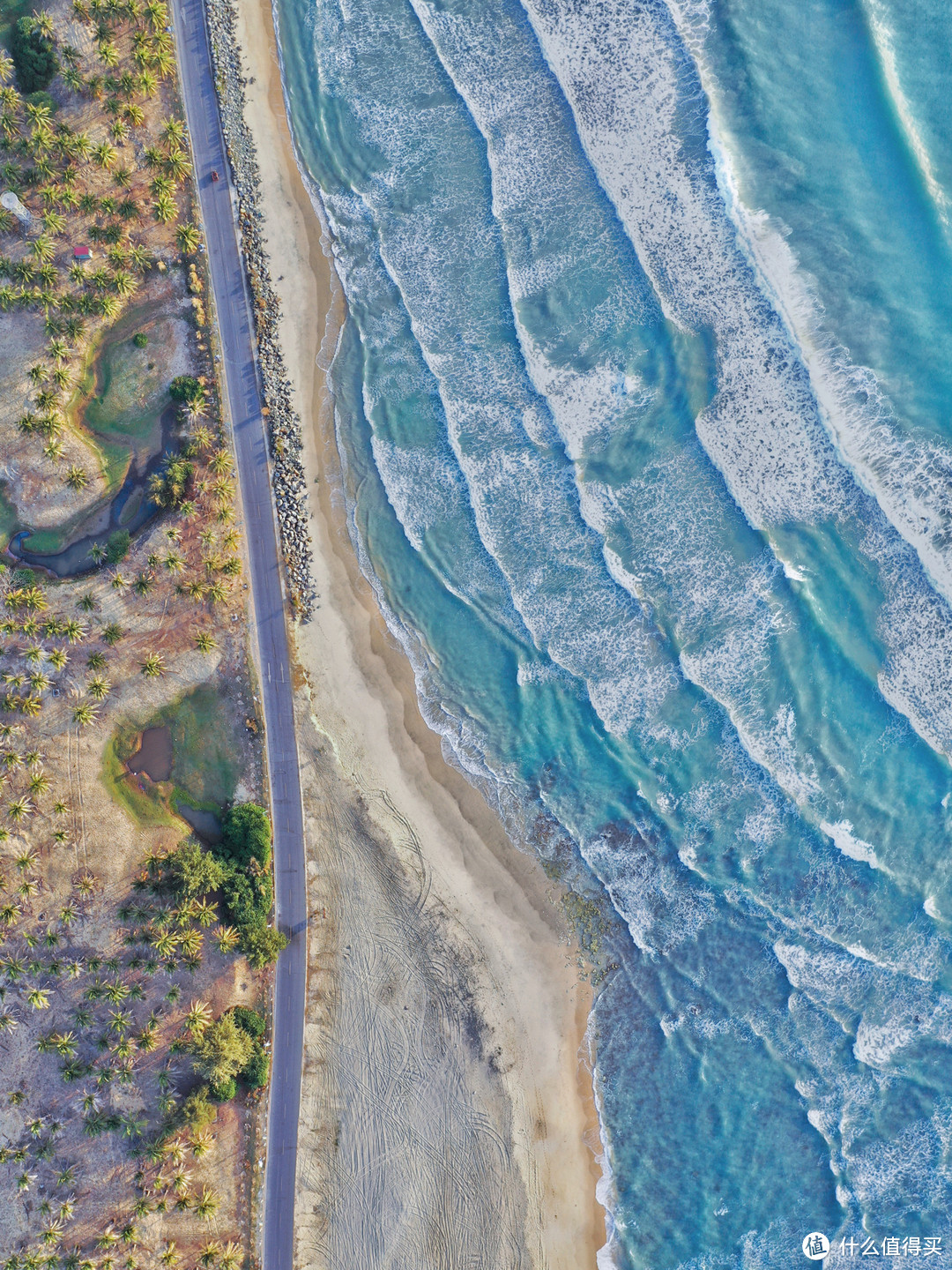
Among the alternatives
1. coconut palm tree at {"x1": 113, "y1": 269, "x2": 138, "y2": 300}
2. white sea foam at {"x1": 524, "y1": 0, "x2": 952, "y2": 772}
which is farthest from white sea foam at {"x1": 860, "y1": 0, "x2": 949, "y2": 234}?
coconut palm tree at {"x1": 113, "y1": 269, "x2": 138, "y2": 300}

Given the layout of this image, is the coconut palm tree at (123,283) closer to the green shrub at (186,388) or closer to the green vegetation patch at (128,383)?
the green vegetation patch at (128,383)

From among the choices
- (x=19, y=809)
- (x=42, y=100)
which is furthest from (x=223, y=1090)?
(x=42, y=100)

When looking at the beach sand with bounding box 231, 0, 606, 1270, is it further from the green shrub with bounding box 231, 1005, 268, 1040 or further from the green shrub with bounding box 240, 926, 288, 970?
the green shrub with bounding box 231, 1005, 268, 1040

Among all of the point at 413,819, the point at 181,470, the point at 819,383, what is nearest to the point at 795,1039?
the point at 413,819

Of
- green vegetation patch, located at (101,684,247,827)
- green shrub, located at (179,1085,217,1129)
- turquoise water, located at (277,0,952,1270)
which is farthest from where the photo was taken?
green vegetation patch, located at (101,684,247,827)

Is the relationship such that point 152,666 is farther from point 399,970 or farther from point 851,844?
point 851,844

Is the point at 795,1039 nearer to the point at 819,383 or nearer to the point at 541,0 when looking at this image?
the point at 819,383
